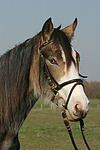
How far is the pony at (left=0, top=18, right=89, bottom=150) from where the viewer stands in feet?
10.2

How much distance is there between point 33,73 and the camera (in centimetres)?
333

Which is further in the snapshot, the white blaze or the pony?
the pony

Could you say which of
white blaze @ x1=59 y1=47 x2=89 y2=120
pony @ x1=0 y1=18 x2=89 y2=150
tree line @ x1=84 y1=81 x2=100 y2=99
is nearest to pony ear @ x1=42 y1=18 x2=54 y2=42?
pony @ x1=0 y1=18 x2=89 y2=150

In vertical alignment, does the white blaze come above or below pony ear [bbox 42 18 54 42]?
below

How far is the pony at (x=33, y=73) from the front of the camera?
10.2 ft

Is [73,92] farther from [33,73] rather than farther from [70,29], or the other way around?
[70,29]

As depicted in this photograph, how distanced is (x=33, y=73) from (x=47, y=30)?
550 mm

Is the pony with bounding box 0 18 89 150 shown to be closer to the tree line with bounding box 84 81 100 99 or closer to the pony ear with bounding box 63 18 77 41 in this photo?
the pony ear with bounding box 63 18 77 41

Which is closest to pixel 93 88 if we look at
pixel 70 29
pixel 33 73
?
pixel 70 29

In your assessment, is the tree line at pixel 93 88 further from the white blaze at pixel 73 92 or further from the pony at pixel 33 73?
the white blaze at pixel 73 92

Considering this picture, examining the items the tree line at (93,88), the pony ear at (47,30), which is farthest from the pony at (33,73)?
the tree line at (93,88)

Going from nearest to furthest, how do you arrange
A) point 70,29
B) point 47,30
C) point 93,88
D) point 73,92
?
point 73,92 < point 47,30 < point 70,29 < point 93,88

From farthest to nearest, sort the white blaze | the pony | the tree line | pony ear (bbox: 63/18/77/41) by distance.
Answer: the tree line → pony ear (bbox: 63/18/77/41) → the pony → the white blaze

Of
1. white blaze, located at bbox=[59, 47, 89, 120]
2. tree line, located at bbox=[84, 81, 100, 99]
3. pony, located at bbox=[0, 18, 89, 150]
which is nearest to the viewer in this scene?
white blaze, located at bbox=[59, 47, 89, 120]
